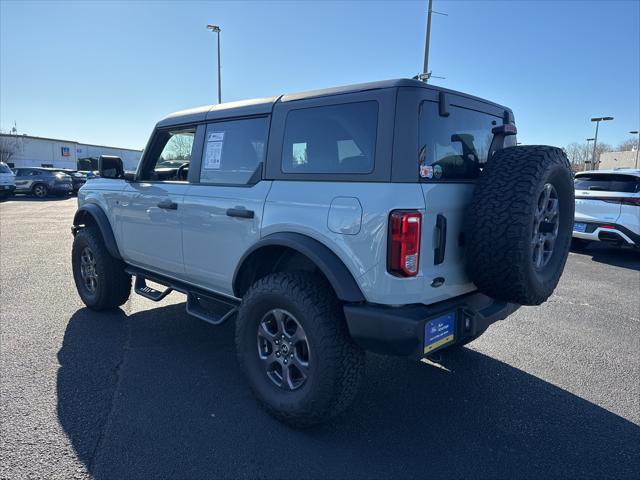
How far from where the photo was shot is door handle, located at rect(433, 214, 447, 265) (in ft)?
8.06

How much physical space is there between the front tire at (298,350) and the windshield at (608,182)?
703 cm

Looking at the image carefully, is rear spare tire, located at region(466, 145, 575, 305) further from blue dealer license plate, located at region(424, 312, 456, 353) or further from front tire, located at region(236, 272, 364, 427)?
front tire, located at region(236, 272, 364, 427)

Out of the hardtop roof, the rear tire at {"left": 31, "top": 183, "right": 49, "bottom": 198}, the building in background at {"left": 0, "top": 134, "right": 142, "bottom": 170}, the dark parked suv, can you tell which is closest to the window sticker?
the hardtop roof

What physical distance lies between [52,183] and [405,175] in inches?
936

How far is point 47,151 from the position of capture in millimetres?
55781

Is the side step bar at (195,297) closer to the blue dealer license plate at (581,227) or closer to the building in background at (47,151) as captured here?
the blue dealer license plate at (581,227)

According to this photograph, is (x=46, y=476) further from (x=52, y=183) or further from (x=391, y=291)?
(x=52, y=183)

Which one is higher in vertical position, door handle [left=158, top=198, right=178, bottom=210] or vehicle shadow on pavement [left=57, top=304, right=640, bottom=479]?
door handle [left=158, top=198, right=178, bottom=210]

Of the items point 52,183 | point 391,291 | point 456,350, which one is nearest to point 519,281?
point 391,291

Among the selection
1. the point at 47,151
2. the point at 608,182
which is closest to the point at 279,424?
the point at 608,182

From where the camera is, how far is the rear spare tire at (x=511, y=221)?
2410mm

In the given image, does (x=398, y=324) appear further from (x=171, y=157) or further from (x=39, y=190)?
(x=39, y=190)

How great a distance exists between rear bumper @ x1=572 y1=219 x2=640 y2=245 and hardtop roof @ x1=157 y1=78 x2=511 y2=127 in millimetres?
5899

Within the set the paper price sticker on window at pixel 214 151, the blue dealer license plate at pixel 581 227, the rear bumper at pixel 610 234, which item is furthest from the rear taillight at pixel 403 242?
the blue dealer license plate at pixel 581 227
